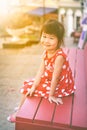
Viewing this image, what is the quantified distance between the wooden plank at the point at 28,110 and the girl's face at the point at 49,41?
0.62m

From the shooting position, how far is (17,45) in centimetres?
1236

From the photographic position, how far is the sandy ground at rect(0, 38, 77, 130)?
16.6ft

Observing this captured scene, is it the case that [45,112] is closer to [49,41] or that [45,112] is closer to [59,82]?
[59,82]

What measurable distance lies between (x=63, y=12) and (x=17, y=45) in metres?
22.7

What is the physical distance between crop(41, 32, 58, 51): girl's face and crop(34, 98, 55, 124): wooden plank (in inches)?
24.4

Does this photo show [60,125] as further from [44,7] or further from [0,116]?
[44,7]

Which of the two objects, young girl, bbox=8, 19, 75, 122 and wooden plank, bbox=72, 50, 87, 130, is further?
young girl, bbox=8, 19, 75, 122

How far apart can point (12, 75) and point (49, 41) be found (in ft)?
11.9

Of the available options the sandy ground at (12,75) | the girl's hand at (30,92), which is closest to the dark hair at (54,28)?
the girl's hand at (30,92)

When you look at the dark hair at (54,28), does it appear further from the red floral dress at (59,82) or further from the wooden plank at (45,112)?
the wooden plank at (45,112)

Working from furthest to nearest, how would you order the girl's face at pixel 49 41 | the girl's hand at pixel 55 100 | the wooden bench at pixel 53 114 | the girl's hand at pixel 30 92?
the girl's hand at pixel 30 92 < the girl's face at pixel 49 41 < the girl's hand at pixel 55 100 < the wooden bench at pixel 53 114

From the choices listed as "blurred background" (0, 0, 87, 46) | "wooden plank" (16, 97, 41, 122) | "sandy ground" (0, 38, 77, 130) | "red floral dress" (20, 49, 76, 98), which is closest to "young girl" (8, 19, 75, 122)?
"red floral dress" (20, 49, 76, 98)

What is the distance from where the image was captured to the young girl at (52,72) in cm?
387

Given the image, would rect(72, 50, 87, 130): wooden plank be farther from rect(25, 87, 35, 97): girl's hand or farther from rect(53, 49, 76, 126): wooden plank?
rect(25, 87, 35, 97): girl's hand
